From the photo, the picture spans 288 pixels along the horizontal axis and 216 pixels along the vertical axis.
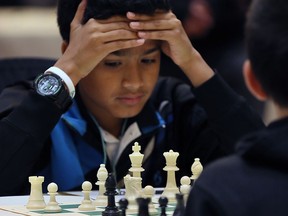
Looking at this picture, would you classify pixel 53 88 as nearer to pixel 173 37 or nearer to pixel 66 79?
pixel 66 79

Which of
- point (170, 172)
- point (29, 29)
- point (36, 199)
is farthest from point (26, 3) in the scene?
point (36, 199)

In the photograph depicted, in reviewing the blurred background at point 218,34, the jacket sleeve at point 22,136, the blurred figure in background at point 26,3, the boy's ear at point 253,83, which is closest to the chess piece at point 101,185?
the jacket sleeve at point 22,136

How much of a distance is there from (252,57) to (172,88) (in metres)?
2.14

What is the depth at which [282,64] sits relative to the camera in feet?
7.53

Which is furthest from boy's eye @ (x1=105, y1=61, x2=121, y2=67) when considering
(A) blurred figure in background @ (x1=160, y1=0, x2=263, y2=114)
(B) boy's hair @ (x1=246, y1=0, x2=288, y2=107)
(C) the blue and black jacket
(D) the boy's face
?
(A) blurred figure in background @ (x1=160, y1=0, x2=263, y2=114)

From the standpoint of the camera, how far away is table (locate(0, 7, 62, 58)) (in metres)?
9.50

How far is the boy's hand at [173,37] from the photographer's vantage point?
153 inches

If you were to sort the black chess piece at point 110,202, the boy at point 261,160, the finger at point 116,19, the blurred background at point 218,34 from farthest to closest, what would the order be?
1. the blurred background at point 218,34
2. the finger at point 116,19
3. the black chess piece at point 110,202
4. the boy at point 261,160

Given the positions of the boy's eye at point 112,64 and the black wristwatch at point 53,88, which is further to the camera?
the boy's eye at point 112,64

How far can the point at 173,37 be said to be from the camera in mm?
3980

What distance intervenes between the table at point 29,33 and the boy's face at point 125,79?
5.29 m

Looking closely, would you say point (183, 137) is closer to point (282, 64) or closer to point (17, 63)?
point (17, 63)

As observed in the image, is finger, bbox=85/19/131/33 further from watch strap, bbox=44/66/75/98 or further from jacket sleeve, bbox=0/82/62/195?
jacket sleeve, bbox=0/82/62/195

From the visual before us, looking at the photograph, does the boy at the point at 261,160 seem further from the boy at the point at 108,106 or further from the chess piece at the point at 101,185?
the boy at the point at 108,106
